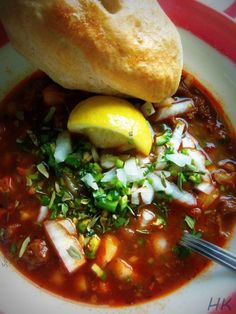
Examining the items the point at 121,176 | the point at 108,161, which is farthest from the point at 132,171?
the point at 108,161

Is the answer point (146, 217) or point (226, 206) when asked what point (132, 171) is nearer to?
point (146, 217)

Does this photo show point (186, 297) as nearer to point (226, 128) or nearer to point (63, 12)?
point (226, 128)

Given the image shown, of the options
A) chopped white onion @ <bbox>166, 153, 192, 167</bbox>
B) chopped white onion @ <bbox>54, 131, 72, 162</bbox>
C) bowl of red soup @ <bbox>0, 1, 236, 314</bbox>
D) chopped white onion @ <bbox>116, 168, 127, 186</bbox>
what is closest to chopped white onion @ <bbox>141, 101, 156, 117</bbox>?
bowl of red soup @ <bbox>0, 1, 236, 314</bbox>

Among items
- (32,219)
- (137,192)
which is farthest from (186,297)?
(32,219)

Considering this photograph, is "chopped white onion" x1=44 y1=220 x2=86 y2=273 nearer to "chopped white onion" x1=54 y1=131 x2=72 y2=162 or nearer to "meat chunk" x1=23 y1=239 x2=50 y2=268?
"meat chunk" x1=23 y1=239 x2=50 y2=268

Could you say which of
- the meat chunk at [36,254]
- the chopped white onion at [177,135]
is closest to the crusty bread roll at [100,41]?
the chopped white onion at [177,135]
